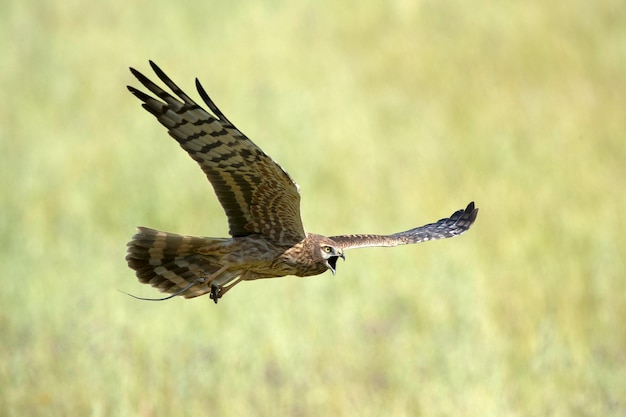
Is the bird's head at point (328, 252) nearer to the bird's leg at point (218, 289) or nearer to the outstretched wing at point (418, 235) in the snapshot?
the outstretched wing at point (418, 235)

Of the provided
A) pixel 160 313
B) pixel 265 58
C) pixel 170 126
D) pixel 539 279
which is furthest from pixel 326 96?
pixel 170 126

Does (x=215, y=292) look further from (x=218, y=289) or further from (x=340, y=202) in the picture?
(x=340, y=202)

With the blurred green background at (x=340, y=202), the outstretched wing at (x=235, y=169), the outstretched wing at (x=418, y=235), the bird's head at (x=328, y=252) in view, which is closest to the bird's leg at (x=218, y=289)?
the outstretched wing at (x=235, y=169)

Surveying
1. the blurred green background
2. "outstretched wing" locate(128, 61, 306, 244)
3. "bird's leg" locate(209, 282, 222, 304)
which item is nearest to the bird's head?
"outstretched wing" locate(128, 61, 306, 244)

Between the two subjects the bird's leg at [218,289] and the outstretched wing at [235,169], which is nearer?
the outstretched wing at [235,169]

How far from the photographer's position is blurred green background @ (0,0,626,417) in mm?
8430

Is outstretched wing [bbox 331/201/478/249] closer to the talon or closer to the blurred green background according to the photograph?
the talon

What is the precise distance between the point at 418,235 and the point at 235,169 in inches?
67.7

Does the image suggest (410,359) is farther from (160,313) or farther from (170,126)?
(170,126)

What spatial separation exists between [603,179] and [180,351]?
590 centimetres

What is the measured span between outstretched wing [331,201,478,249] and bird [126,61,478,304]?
0.03 metres

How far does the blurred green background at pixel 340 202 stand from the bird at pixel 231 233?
1.47m

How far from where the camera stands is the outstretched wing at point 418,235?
6.48 m

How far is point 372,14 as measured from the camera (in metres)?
17.2
